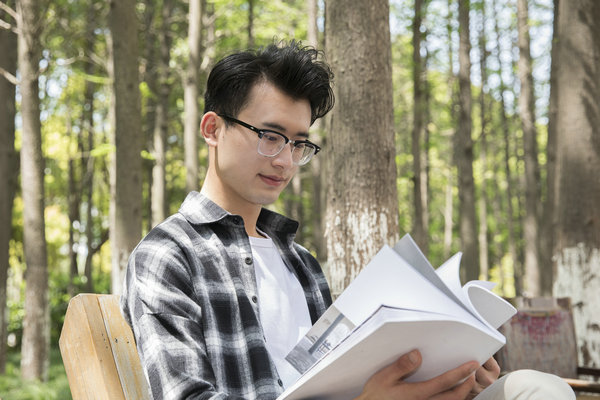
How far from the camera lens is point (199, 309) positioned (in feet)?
6.41

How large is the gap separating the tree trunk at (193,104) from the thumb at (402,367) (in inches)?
379

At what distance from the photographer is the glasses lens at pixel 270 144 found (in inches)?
87.6

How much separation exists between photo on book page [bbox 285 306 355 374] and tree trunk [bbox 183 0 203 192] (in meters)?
9.27

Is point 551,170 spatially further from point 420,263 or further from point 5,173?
point 420,263

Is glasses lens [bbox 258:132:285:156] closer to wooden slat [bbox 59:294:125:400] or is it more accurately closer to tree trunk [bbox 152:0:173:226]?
wooden slat [bbox 59:294:125:400]

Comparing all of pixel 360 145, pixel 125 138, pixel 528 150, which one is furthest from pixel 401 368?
pixel 528 150

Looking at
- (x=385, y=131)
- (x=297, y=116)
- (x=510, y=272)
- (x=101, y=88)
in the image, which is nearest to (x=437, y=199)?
(x=510, y=272)

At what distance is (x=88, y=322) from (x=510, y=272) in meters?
31.3

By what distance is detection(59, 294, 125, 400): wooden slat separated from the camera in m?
2.07

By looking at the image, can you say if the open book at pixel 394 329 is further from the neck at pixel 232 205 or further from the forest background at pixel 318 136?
the forest background at pixel 318 136

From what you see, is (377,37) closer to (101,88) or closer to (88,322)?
(88,322)

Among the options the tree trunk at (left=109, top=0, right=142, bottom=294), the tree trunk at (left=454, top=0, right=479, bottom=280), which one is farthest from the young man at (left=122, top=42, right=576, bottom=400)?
the tree trunk at (left=454, top=0, right=479, bottom=280)

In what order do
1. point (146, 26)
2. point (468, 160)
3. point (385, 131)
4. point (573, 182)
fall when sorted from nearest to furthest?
point (385, 131)
point (573, 182)
point (468, 160)
point (146, 26)

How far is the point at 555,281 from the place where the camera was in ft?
20.4
